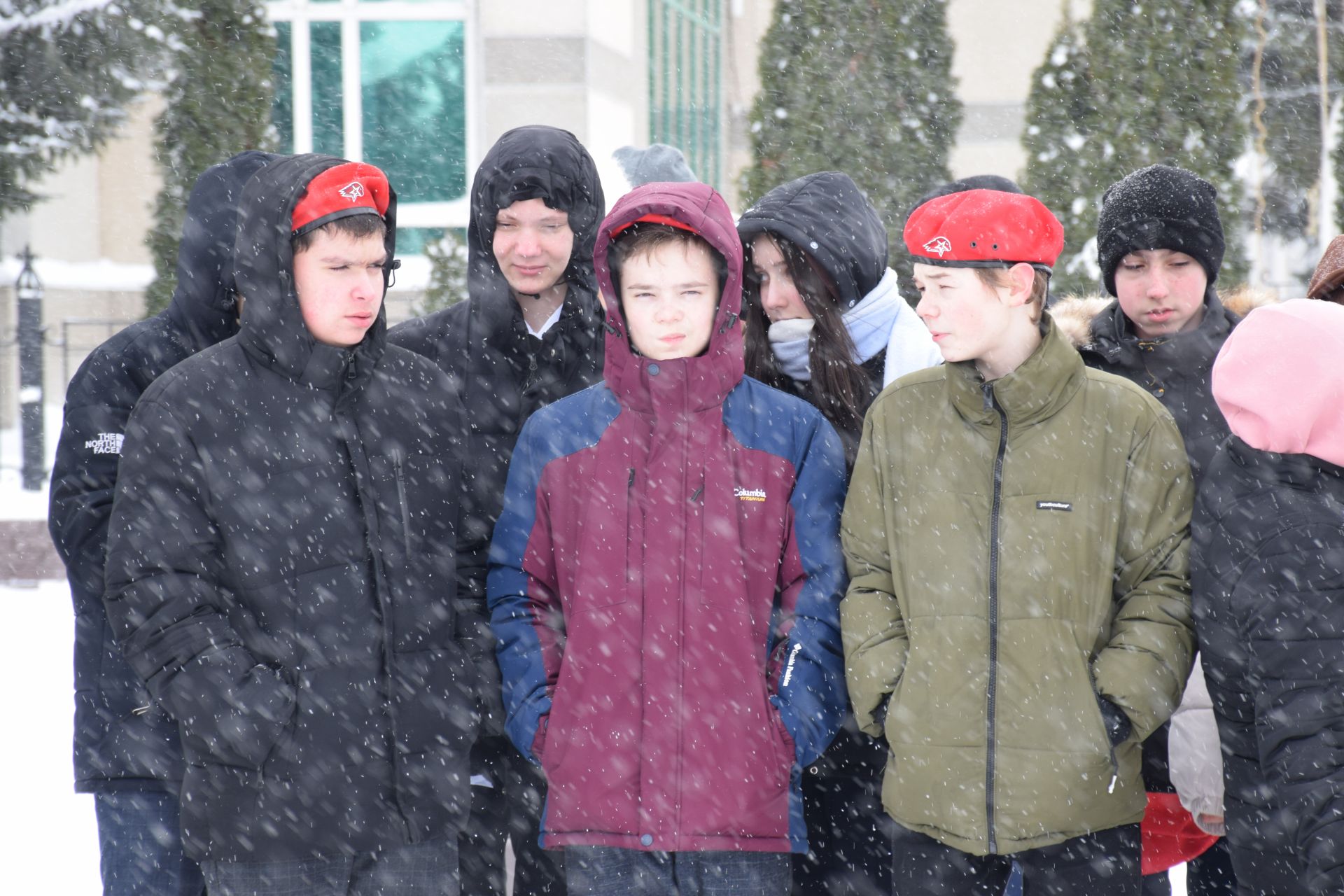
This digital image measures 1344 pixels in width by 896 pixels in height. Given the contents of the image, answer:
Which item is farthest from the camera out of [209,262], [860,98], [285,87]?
[285,87]

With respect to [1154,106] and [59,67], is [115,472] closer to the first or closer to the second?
[1154,106]

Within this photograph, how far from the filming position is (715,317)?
297 cm

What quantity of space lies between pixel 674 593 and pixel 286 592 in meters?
0.82

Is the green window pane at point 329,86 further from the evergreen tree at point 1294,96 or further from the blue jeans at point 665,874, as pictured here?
the blue jeans at point 665,874

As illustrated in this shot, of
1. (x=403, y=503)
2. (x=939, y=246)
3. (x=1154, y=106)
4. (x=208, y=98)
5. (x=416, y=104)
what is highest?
(x=416, y=104)

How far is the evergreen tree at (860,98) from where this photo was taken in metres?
9.74

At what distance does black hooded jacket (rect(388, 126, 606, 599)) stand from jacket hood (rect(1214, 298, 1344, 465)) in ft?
5.60

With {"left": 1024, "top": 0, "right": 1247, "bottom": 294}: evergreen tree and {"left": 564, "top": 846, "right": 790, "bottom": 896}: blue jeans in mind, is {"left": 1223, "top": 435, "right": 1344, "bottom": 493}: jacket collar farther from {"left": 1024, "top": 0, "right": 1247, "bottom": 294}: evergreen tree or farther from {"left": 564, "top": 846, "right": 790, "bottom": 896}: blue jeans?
{"left": 1024, "top": 0, "right": 1247, "bottom": 294}: evergreen tree

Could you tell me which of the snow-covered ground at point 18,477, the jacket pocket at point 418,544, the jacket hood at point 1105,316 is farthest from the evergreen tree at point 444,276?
the jacket pocket at point 418,544

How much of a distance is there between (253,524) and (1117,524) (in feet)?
5.97

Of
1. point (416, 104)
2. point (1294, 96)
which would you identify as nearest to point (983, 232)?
point (416, 104)

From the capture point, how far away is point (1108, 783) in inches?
103

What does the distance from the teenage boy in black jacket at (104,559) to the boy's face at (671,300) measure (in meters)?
0.94

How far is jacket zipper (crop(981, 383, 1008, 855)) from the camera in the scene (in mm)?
2605
